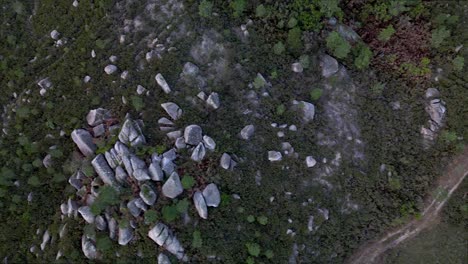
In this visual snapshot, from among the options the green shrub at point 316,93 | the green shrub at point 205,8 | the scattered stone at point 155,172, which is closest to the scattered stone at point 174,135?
the scattered stone at point 155,172

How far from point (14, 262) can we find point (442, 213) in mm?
21725

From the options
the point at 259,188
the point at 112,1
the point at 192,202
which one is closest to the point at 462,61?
the point at 259,188

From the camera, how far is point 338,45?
→ 707 inches

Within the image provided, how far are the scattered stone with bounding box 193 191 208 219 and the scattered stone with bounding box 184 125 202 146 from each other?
2221 mm

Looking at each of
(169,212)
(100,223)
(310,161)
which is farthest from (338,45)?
(100,223)

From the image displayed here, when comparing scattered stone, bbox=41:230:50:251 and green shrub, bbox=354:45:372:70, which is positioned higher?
green shrub, bbox=354:45:372:70

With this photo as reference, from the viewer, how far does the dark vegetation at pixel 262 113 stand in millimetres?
15836

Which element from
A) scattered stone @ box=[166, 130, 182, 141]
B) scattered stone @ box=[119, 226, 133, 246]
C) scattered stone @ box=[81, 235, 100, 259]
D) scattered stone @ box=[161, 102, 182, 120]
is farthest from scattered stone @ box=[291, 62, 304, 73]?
scattered stone @ box=[81, 235, 100, 259]

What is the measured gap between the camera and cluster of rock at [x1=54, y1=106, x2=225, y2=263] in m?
14.7

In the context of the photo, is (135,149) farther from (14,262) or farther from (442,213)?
(442,213)

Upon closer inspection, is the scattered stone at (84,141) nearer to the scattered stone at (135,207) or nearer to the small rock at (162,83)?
the scattered stone at (135,207)

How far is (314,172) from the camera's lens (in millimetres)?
17312

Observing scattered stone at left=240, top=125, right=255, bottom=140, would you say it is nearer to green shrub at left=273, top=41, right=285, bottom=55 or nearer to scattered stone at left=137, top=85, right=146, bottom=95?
green shrub at left=273, top=41, right=285, bottom=55

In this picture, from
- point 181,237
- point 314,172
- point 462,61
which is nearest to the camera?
point 181,237
